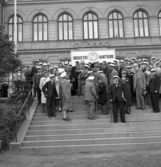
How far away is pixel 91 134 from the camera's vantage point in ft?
32.7

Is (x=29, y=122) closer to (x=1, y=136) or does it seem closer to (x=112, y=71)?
(x=1, y=136)

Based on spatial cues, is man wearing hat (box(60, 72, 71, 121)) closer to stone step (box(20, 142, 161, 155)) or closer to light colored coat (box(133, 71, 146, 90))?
stone step (box(20, 142, 161, 155))

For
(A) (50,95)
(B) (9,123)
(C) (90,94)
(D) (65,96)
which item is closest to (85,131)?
(C) (90,94)

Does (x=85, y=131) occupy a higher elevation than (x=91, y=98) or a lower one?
lower

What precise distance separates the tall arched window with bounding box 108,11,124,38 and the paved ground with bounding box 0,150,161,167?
19.7 metres

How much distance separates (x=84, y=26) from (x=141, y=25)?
6.50 m

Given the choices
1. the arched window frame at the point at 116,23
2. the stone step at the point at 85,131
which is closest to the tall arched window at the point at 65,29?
the arched window frame at the point at 116,23

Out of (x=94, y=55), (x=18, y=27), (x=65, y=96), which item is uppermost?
(x=18, y=27)

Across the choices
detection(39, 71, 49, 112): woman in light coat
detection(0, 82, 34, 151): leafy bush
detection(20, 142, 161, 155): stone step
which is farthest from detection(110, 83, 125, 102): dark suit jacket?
detection(0, 82, 34, 151): leafy bush

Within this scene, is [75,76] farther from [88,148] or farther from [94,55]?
[88,148]

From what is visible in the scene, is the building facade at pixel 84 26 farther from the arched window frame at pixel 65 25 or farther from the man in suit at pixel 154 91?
the man in suit at pixel 154 91

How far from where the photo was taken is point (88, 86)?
39.0 feet

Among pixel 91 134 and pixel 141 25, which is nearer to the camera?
pixel 91 134

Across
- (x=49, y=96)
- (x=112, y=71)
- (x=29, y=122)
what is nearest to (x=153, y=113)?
(x=112, y=71)
